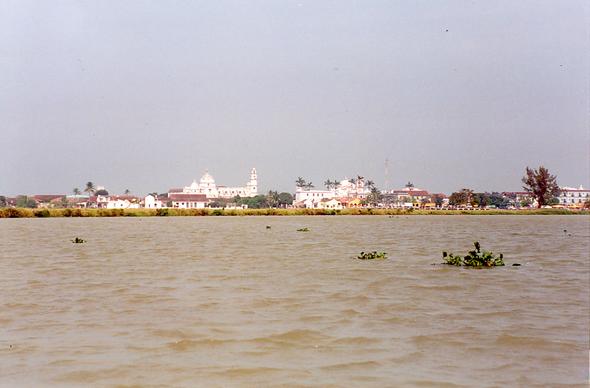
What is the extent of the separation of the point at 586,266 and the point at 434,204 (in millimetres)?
178547

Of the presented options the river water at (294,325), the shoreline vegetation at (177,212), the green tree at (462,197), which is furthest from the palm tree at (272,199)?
the river water at (294,325)

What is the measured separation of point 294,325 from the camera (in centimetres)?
1032

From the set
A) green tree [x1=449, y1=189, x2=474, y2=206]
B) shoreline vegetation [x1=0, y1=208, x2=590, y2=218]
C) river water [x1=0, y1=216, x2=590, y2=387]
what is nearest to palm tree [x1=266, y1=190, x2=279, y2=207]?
green tree [x1=449, y1=189, x2=474, y2=206]

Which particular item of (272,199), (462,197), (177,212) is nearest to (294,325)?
(177,212)

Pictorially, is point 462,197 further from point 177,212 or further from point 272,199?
point 177,212

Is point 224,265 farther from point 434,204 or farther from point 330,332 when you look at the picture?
point 434,204

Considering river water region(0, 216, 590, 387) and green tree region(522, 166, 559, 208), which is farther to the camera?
green tree region(522, 166, 559, 208)

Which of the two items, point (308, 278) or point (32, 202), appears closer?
point (308, 278)

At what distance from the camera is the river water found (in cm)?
755

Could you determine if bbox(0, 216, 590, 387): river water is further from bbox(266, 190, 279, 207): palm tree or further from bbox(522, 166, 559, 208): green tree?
bbox(266, 190, 279, 207): palm tree

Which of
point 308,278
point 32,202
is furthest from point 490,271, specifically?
point 32,202

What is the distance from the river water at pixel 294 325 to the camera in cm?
755

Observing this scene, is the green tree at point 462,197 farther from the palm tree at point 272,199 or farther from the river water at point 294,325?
the river water at point 294,325

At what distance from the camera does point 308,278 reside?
16.5 metres
